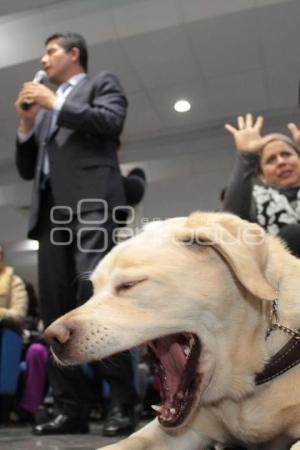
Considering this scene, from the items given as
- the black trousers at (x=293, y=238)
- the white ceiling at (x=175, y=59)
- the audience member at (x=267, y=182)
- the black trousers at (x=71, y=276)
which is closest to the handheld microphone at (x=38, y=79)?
the black trousers at (x=71, y=276)

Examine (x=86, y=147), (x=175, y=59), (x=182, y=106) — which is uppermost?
(x=175, y=59)

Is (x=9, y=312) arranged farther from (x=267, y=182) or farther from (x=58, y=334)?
(x=58, y=334)

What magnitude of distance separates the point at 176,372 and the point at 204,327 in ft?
0.41

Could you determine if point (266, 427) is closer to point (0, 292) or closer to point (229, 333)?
point (229, 333)

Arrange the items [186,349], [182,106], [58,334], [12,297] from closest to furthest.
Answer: [58,334] < [186,349] < [12,297] < [182,106]

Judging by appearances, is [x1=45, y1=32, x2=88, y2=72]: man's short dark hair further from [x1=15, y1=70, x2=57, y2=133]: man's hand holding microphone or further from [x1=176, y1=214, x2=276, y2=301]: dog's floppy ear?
[x1=176, y1=214, x2=276, y2=301]: dog's floppy ear

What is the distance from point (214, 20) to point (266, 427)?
144 inches

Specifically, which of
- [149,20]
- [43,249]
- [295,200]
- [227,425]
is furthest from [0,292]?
[227,425]

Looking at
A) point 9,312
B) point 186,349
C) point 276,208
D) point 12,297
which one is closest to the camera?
point 186,349

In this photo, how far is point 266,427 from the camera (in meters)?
0.93

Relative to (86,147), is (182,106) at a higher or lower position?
higher

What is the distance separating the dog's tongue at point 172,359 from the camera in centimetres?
99

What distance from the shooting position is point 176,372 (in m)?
0.99

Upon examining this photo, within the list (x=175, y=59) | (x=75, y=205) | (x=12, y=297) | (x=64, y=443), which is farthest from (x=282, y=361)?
(x=175, y=59)
